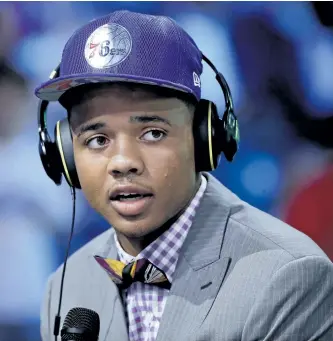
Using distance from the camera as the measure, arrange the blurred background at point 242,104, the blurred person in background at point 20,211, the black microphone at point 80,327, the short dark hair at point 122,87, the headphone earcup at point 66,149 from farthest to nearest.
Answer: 1. the blurred person in background at point 20,211
2. the blurred background at point 242,104
3. the headphone earcup at point 66,149
4. the short dark hair at point 122,87
5. the black microphone at point 80,327

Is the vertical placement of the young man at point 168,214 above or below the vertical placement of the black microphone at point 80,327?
above

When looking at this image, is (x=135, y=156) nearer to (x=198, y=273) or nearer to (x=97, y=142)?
(x=97, y=142)

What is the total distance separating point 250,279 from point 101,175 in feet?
1.33

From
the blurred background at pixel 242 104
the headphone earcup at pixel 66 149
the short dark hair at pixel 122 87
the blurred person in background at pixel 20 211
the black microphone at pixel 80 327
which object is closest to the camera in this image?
the black microphone at pixel 80 327

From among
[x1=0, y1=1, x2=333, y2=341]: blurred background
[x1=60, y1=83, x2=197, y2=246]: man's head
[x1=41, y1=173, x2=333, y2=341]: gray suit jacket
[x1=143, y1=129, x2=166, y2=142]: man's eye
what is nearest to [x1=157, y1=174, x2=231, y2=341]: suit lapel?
[x1=41, y1=173, x2=333, y2=341]: gray suit jacket

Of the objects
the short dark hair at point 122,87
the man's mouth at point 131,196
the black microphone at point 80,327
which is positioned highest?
the short dark hair at point 122,87

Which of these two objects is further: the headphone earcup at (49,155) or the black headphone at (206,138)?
the headphone earcup at (49,155)

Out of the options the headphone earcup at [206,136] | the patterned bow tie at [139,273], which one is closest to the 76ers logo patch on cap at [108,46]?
the headphone earcup at [206,136]

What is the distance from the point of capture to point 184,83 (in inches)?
60.3

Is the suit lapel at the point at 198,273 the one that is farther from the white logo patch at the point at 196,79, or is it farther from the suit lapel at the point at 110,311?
the white logo patch at the point at 196,79

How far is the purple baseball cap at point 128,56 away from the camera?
1472 mm

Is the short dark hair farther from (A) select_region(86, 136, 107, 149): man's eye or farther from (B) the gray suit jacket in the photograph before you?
(B) the gray suit jacket

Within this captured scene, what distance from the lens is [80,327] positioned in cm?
127

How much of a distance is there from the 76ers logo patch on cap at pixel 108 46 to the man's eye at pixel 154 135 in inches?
6.9
